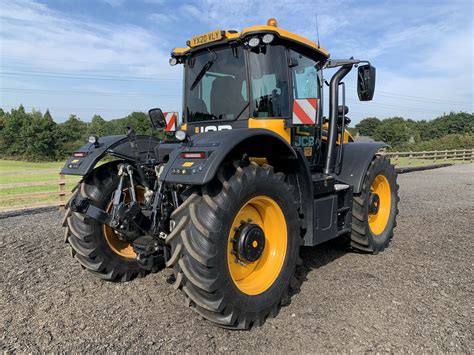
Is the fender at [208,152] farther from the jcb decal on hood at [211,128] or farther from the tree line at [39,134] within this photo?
the tree line at [39,134]

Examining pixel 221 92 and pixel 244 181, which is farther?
pixel 221 92

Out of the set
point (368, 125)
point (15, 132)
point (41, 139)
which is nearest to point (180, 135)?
point (41, 139)

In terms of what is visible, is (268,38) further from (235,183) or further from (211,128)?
(235,183)

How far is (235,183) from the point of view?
294 centimetres

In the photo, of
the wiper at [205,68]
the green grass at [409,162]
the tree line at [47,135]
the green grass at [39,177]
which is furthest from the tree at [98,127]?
the wiper at [205,68]

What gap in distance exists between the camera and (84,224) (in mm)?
3660

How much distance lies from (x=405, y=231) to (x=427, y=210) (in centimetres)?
214

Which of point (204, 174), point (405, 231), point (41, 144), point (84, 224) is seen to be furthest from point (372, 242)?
point (41, 144)

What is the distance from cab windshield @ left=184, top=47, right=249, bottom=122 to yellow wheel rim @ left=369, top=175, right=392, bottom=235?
8.34 feet

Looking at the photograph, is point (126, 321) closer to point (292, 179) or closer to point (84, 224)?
point (84, 224)

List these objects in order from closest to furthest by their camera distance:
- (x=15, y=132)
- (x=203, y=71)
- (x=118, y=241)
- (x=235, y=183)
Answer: (x=235, y=183), (x=118, y=241), (x=203, y=71), (x=15, y=132)

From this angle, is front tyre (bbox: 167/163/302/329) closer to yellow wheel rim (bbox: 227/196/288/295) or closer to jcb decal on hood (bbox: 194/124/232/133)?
yellow wheel rim (bbox: 227/196/288/295)

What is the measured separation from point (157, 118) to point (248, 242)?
2.29m

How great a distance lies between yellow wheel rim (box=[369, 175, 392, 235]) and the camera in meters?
5.32
